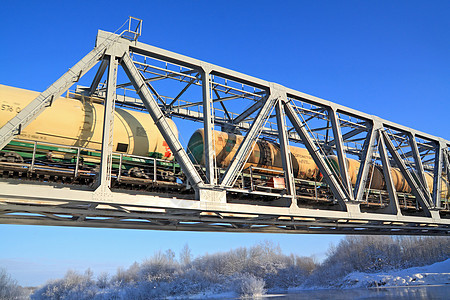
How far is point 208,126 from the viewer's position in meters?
12.8

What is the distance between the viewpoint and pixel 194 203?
459 inches

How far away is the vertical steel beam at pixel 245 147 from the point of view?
42.0 feet

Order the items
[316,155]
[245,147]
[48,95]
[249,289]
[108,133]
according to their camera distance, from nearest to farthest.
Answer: [48,95] → [108,133] → [245,147] → [316,155] → [249,289]

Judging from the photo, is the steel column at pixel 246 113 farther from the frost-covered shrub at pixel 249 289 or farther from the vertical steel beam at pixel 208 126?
the frost-covered shrub at pixel 249 289

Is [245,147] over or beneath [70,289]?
over

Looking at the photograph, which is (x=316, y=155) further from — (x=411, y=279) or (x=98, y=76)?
(x=411, y=279)

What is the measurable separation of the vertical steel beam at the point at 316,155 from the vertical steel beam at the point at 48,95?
8.85m

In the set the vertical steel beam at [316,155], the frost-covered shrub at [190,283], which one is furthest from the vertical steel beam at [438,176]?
the frost-covered shrub at [190,283]

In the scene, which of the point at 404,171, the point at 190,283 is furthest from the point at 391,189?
the point at 190,283

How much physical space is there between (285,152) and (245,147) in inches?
93.7

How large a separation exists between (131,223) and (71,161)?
3.70m

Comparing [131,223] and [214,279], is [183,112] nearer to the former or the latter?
[131,223]

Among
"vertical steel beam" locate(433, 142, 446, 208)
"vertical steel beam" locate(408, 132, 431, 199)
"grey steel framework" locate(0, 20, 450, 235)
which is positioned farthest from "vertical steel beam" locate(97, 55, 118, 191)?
"vertical steel beam" locate(433, 142, 446, 208)

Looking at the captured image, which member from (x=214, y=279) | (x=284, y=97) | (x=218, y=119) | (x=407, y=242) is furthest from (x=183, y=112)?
(x=407, y=242)
